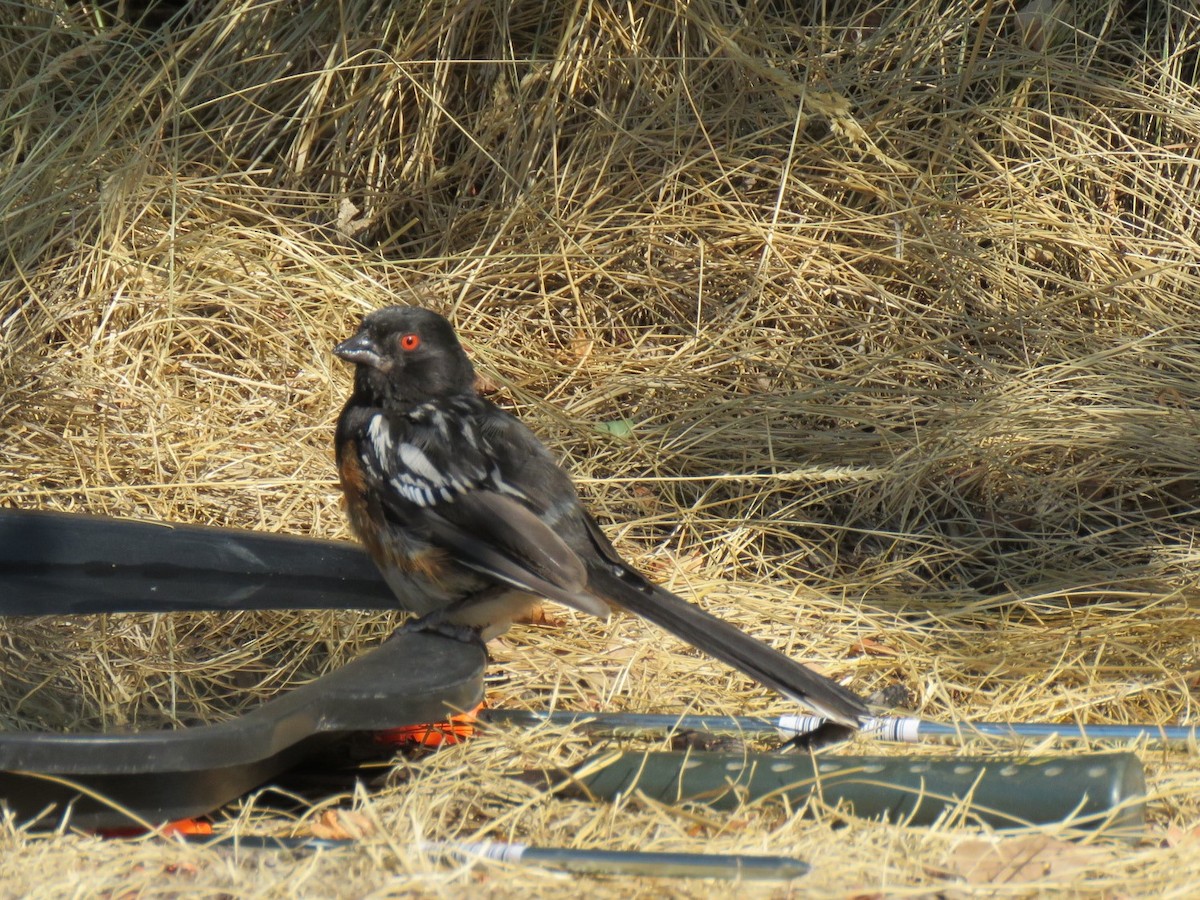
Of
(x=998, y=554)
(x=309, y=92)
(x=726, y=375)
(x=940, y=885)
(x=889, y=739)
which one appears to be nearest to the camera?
(x=940, y=885)

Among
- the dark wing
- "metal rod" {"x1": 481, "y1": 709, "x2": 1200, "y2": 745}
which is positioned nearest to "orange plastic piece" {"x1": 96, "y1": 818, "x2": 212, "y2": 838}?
"metal rod" {"x1": 481, "y1": 709, "x2": 1200, "y2": 745}

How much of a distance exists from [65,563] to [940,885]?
2.16 meters

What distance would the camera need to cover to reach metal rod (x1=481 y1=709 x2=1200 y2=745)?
2.59 metres

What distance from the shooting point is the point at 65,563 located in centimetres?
312

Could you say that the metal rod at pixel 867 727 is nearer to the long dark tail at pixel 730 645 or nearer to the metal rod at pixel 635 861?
the long dark tail at pixel 730 645

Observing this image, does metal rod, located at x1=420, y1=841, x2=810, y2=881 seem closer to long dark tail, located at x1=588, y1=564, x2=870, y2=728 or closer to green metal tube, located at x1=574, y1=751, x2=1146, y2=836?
green metal tube, located at x1=574, y1=751, x2=1146, y2=836

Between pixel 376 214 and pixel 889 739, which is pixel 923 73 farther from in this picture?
pixel 889 739

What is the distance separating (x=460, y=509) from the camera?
9.87 ft

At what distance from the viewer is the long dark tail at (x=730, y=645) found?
103 inches

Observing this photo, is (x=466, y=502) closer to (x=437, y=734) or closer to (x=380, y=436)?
(x=380, y=436)

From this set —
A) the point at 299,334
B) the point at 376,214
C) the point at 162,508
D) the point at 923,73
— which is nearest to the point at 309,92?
the point at 376,214

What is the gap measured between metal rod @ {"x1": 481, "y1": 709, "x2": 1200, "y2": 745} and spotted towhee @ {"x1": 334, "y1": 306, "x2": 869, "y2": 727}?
6.2 inches

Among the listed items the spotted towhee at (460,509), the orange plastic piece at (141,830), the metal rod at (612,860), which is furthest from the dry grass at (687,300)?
the metal rod at (612,860)

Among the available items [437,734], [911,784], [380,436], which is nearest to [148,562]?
[380,436]
